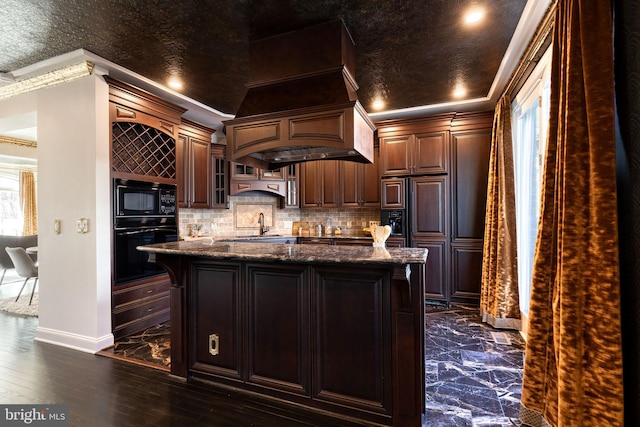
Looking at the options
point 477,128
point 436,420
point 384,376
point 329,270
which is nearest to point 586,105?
point 329,270

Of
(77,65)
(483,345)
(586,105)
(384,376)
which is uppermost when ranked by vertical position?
(77,65)

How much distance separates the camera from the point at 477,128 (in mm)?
4355

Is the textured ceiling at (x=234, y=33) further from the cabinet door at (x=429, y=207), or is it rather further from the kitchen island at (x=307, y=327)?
the kitchen island at (x=307, y=327)

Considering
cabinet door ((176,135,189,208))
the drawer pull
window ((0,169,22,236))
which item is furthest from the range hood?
window ((0,169,22,236))

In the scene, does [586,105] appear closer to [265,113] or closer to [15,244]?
[265,113]

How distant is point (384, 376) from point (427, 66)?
288cm

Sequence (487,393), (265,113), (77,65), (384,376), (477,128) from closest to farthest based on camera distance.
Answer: (384,376) < (487,393) < (265,113) < (77,65) < (477,128)

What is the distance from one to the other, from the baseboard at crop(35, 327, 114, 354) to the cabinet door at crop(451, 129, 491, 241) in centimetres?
429

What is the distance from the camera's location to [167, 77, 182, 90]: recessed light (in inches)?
136

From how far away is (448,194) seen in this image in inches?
174

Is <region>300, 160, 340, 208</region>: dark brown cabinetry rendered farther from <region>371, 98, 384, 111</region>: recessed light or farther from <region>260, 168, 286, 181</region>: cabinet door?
<region>371, 98, 384, 111</region>: recessed light

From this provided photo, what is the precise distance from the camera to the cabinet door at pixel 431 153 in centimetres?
444

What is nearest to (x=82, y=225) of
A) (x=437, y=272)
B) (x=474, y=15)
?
(x=474, y=15)

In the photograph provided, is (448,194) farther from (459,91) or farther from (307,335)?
(307,335)
